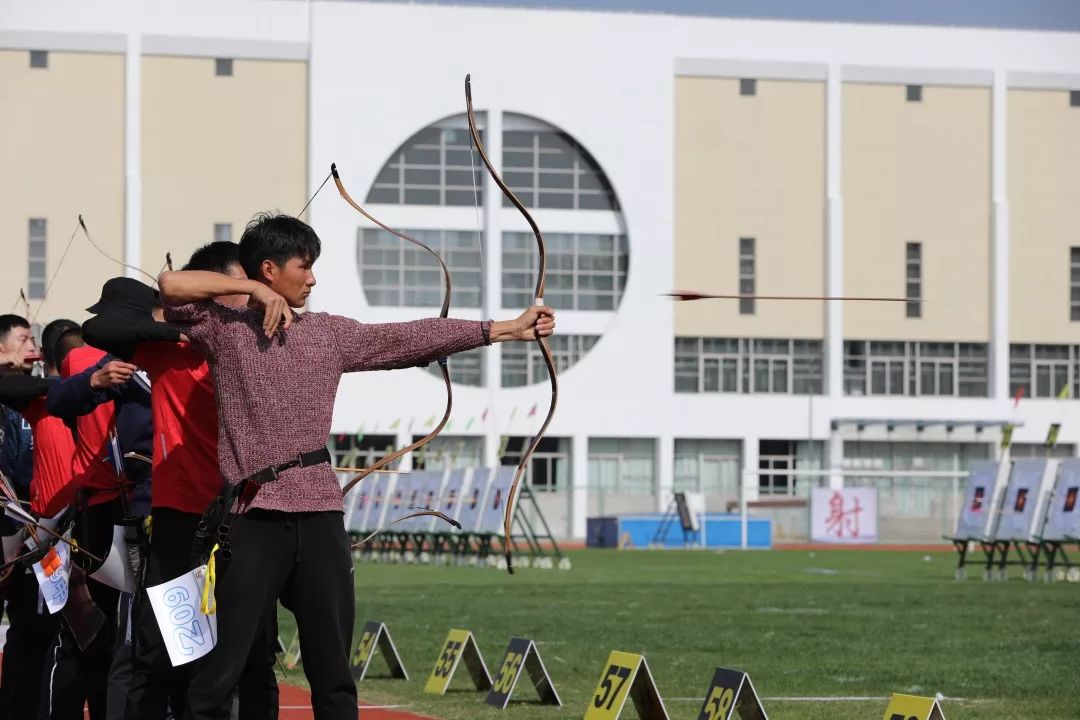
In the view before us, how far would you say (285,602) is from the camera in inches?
240

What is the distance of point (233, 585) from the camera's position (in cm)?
599

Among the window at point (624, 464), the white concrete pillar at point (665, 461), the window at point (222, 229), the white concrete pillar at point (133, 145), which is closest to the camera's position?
the white concrete pillar at point (133, 145)

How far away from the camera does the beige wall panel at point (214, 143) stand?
65.4 m

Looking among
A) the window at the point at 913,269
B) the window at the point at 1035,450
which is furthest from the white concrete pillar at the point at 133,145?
the window at the point at 1035,450

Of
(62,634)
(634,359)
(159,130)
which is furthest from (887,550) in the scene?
(62,634)

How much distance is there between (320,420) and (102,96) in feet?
200

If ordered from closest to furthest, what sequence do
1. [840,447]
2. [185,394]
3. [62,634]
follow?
1. [185,394]
2. [62,634]
3. [840,447]

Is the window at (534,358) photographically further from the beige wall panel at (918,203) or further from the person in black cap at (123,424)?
the person in black cap at (123,424)

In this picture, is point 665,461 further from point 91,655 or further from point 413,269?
point 91,655

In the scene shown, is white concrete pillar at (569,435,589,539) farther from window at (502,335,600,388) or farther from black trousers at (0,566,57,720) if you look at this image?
black trousers at (0,566,57,720)

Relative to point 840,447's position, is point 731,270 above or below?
above

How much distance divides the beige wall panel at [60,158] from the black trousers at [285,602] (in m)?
59.9

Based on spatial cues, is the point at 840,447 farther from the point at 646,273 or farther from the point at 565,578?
the point at 565,578

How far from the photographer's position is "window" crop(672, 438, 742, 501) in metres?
69.2
